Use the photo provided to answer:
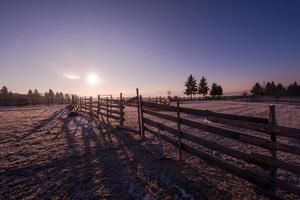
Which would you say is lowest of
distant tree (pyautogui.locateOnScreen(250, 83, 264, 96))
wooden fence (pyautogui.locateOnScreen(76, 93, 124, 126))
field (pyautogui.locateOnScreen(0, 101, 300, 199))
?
field (pyautogui.locateOnScreen(0, 101, 300, 199))

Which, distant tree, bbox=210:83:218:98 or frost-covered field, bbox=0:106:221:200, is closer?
frost-covered field, bbox=0:106:221:200

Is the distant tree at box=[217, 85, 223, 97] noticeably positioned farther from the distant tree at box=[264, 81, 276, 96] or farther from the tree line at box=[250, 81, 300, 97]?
the distant tree at box=[264, 81, 276, 96]

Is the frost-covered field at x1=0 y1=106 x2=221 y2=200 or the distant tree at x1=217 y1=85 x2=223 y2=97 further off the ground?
the distant tree at x1=217 y1=85 x2=223 y2=97

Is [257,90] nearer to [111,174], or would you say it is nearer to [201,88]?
[201,88]

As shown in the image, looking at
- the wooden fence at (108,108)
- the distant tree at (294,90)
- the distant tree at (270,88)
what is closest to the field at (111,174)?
the wooden fence at (108,108)

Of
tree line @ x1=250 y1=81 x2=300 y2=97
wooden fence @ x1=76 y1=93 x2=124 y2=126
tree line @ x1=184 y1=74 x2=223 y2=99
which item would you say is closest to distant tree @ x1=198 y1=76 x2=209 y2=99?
tree line @ x1=184 y1=74 x2=223 y2=99

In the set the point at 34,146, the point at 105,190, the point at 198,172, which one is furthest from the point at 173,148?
the point at 34,146

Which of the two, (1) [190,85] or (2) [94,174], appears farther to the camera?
(1) [190,85]

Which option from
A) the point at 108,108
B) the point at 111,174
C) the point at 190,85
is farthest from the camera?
the point at 190,85

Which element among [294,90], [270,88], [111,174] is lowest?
[111,174]

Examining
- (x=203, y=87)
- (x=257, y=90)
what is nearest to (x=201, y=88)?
(x=203, y=87)

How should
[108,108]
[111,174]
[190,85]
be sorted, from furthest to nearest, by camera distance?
[190,85] < [108,108] < [111,174]

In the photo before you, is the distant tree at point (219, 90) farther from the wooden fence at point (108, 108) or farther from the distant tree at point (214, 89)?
the wooden fence at point (108, 108)

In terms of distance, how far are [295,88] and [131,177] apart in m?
97.5
